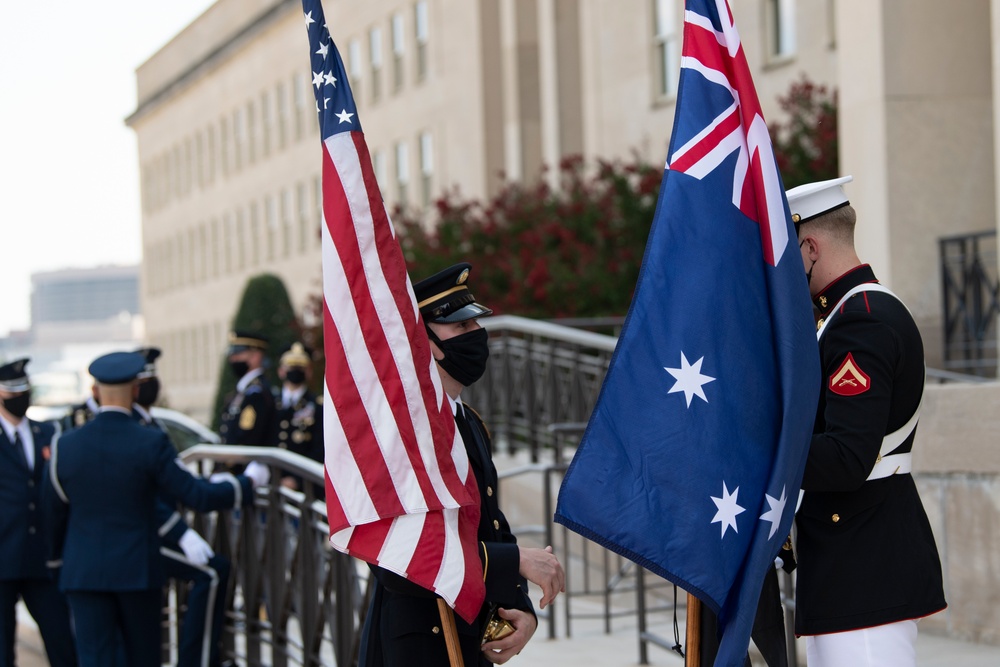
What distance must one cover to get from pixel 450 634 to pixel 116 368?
3537 mm

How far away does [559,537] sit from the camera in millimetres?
12148

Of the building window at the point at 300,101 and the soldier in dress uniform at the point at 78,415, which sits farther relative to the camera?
the building window at the point at 300,101

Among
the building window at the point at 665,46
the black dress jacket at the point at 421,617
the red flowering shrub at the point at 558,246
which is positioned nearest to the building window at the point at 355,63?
the building window at the point at 665,46

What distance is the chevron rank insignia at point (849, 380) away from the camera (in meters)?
3.68

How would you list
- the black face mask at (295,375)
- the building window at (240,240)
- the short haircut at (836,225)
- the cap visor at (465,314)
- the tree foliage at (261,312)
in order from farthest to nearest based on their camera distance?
the building window at (240,240) → the tree foliage at (261,312) → the black face mask at (295,375) → the cap visor at (465,314) → the short haircut at (836,225)

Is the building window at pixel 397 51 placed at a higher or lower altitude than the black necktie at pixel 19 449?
higher

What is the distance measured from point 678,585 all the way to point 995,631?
3.76m

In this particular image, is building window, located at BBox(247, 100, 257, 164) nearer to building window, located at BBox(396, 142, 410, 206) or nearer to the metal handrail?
building window, located at BBox(396, 142, 410, 206)

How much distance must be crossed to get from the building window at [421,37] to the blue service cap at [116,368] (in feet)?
87.9

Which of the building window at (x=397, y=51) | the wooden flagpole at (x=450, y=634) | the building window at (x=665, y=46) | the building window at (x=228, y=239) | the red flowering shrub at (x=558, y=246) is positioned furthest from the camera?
the building window at (x=228, y=239)

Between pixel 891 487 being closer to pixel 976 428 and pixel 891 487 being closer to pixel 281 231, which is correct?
pixel 976 428

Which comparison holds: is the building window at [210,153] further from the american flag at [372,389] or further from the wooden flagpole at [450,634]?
the wooden flagpole at [450,634]

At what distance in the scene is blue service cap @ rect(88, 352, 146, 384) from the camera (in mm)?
6949

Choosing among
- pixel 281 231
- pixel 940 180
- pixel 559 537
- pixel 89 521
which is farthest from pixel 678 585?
pixel 281 231
